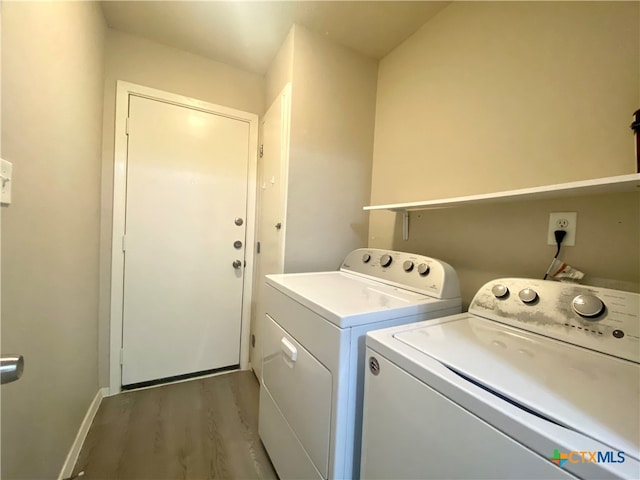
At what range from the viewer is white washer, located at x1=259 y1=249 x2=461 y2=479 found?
834 millimetres

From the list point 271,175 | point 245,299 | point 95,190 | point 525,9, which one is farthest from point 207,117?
point 525,9

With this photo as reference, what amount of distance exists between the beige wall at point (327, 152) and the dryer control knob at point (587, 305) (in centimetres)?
121

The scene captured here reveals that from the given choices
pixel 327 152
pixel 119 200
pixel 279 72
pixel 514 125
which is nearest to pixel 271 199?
pixel 327 152

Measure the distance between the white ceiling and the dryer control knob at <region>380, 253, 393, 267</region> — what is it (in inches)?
54.9

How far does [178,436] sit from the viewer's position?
1479 millimetres

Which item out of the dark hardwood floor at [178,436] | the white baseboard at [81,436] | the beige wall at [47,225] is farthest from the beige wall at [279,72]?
the white baseboard at [81,436]

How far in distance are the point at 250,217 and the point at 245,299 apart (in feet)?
2.28

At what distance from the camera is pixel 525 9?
1.09 m

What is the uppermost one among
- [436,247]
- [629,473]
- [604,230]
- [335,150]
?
[335,150]

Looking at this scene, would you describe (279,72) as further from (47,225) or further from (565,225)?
(565,225)

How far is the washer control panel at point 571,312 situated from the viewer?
0.69 metres

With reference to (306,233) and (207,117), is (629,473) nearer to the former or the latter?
(306,233)

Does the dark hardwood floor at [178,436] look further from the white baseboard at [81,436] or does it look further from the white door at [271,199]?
the white door at [271,199]

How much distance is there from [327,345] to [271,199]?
1.24m
